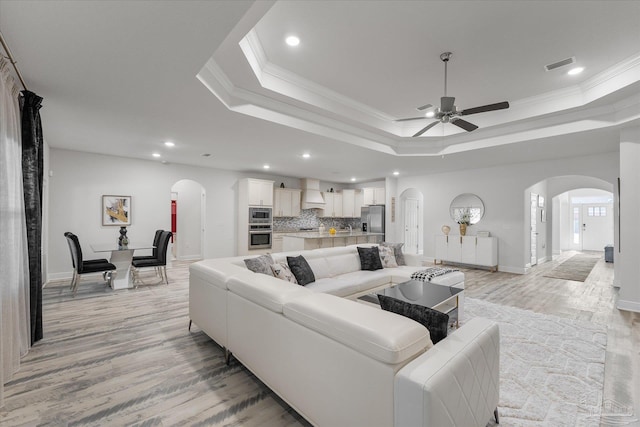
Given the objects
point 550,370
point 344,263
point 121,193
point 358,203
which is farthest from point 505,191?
point 121,193

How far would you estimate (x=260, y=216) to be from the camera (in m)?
8.13

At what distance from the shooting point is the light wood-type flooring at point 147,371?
192 centimetres

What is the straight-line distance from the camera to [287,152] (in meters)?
5.70

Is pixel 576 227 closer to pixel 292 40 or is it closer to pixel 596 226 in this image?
pixel 596 226

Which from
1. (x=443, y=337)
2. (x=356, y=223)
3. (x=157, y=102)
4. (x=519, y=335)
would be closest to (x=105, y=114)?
(x=157, y=102)

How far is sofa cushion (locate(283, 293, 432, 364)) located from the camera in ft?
4.18

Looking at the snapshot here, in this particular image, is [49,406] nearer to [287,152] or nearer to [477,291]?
[287,152]

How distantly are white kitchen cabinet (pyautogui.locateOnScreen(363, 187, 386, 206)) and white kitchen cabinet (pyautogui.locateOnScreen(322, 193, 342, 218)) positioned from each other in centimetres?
99

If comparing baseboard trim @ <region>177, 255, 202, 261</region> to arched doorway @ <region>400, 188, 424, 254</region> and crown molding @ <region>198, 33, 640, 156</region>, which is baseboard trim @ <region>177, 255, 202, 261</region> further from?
arched doorway @ <region>400, 188, 424, 254</region>

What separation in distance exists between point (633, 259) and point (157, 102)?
680 cm

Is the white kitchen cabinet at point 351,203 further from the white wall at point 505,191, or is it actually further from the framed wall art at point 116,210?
the framed wall art at point 116,210

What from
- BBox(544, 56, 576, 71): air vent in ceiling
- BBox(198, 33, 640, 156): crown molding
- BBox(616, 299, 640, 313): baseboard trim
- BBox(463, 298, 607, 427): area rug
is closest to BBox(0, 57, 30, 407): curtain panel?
BBox(198, 33, 640, 156): crown molding

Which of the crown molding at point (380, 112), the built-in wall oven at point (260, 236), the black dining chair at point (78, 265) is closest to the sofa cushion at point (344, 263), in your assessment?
the crown molding at point (380, 112)

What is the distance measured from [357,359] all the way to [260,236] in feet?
23.1
